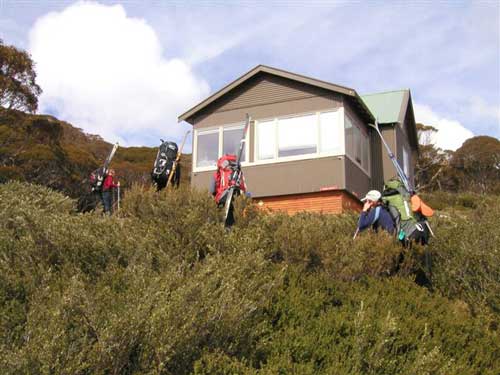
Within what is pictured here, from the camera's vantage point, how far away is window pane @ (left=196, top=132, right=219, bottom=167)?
1728 cm

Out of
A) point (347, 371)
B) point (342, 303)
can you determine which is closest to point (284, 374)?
point (347, 371)

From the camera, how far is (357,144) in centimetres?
1733

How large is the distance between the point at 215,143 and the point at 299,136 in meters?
2.52

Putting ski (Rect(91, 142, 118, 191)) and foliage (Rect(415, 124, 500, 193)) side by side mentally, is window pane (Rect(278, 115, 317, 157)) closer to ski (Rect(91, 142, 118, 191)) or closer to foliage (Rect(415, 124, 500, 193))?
ski (Rect(91, 142, 118, 191))

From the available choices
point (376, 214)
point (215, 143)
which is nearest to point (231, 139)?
point (215, 143)

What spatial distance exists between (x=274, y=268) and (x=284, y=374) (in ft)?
6.34

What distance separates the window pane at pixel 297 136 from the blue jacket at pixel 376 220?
7635mm

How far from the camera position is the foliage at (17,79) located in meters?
25.9

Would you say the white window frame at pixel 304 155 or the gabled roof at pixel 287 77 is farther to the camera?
the gabled roof at pixel 287 77

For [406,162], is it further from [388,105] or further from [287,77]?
[287,77]

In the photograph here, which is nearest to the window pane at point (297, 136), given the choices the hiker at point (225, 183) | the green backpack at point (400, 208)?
the hiker at point (225, 183)

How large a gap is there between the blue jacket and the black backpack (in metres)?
4.26

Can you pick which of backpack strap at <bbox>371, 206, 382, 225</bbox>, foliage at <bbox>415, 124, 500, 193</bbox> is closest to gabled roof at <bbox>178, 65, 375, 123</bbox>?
backpack strap at <bbox>371, 206, 382, 225</bbox>

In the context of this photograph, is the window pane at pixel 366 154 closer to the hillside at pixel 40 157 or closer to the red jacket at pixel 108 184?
the red jacket at pixel 108 184
